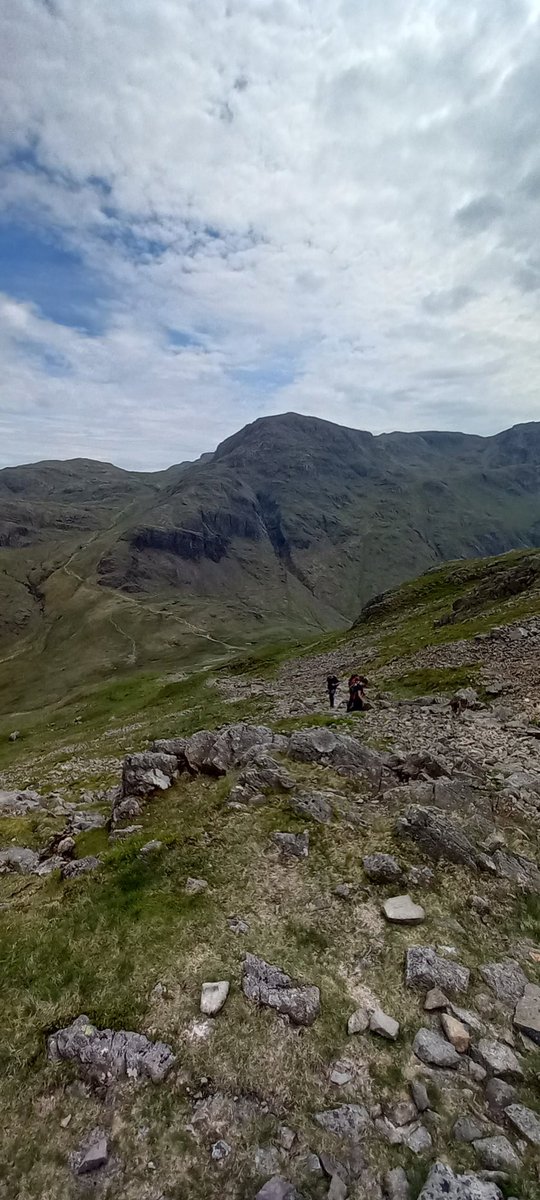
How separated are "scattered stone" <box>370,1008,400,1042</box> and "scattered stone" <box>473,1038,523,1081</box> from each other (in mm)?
1361

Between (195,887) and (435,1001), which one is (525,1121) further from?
(195,887)

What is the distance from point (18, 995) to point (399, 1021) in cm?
717

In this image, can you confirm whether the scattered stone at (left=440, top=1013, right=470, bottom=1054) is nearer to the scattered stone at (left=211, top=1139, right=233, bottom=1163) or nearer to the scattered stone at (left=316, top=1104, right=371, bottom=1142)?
the scattered stone at (left=316, top=1104, right=371, bottom=1142)

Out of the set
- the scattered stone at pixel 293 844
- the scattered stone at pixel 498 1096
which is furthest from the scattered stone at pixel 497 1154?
the scattered stone at pixel 293 844

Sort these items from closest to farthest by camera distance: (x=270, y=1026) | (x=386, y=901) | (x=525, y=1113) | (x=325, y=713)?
(x=525, y=1113), (x=270, y=1026), (x=386, y=901), (x=325, y=713)

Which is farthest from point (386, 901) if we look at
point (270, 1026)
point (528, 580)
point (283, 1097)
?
point (528, 580)

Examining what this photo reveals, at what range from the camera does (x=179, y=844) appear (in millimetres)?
15734

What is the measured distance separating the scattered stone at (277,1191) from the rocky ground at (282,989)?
0.02 m

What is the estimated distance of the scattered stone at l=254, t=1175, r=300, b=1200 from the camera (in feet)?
25.0

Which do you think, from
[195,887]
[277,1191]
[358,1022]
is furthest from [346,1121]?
[195,887]

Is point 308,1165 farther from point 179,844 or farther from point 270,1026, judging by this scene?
point 179,844

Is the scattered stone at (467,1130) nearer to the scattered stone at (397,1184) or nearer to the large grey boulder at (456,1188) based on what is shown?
the large grey boulder at (456,1188)

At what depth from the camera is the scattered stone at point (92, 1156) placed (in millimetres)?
7930

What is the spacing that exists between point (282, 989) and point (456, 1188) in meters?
4.04
